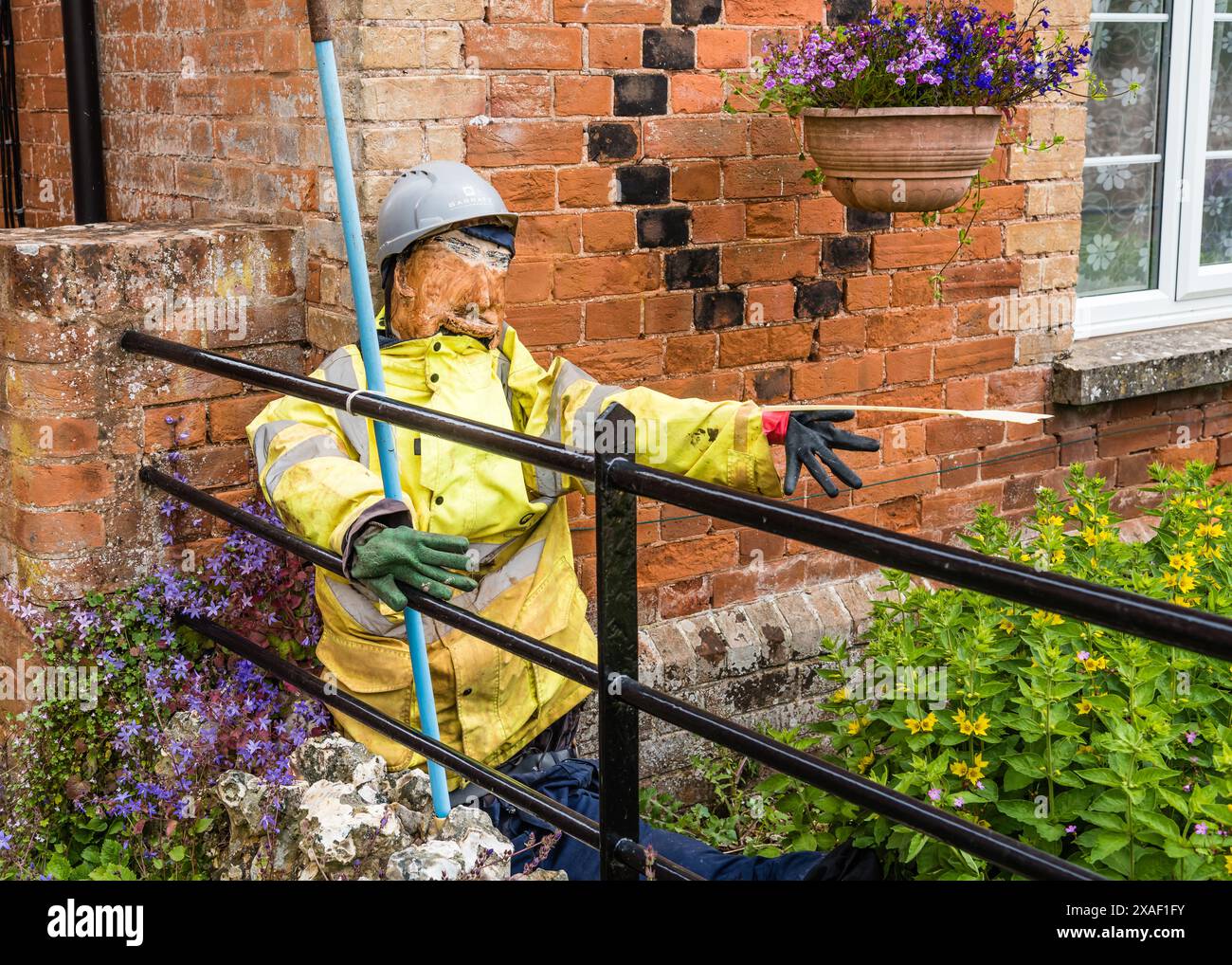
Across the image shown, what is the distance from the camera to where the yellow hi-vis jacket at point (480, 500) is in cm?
277

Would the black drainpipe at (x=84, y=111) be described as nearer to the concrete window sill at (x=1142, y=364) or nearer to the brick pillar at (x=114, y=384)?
the brick pillar at (x=114, y=384)

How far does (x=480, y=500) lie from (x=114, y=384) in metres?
1.03

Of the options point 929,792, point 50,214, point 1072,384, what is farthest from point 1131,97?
point 50,214

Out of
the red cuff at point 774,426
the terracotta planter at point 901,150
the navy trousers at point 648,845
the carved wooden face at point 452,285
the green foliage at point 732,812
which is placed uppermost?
the terracotta planter at point 901,150

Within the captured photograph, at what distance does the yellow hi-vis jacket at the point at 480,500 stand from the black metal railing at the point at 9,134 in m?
2.85

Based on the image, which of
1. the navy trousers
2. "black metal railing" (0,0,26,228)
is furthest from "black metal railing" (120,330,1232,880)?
"black metal railing" (0,0,26,228)

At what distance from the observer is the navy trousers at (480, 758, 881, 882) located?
2.65 metres

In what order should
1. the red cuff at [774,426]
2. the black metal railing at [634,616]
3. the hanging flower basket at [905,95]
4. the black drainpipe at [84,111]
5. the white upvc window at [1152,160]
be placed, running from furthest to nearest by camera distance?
the white upvc window at [1152,160]
the black drainpipe at [84,111]
the hanging flower basket at [905,95]
the red cuff at [774,426]
the black metal railing at [634,616]

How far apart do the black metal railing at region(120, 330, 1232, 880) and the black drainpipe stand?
2.03 meters

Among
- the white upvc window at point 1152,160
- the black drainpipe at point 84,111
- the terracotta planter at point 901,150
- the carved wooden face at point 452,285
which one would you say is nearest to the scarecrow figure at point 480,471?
the carved wooden face at point 452,285

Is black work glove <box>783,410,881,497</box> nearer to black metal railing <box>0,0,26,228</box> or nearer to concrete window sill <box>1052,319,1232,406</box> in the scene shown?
concrete window sill <box>1052,319,1232,406</box>

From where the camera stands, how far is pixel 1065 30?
175 inches

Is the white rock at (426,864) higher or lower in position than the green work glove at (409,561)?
lower

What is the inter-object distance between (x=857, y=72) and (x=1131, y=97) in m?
1.93
